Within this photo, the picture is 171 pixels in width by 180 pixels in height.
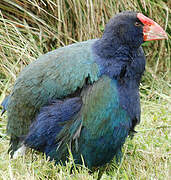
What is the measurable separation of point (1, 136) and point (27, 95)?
31.2 inches

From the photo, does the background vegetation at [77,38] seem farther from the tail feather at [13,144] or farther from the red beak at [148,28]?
the red beak at [148,28]

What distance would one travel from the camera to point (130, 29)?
2656 mm

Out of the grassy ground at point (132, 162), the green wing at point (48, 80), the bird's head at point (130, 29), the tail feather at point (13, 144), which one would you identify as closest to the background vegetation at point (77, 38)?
the grassy ground at point (132, 162)

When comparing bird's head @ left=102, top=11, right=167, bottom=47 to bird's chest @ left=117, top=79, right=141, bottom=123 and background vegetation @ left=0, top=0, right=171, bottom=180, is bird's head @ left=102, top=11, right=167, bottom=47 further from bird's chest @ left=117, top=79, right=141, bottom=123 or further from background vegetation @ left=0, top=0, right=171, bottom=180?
background vegetation @ left=0, top=0, right=171, bottom=180

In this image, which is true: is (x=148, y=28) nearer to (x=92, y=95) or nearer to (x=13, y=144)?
(x=92, y=95)

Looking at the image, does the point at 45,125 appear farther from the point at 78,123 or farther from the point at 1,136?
the point at 1,136

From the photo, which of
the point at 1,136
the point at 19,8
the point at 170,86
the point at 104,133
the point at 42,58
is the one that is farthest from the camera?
the point at 170,86

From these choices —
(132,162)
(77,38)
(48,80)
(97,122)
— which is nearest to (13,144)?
(48,80)

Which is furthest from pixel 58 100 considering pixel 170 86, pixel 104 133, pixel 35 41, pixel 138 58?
pixel 170 86

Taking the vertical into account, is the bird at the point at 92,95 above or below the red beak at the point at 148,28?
below

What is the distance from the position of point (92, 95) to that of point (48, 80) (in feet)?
1.00

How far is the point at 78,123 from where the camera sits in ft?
8.71

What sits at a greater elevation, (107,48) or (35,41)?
(107,48)

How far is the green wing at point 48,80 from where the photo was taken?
2672 millimetres
